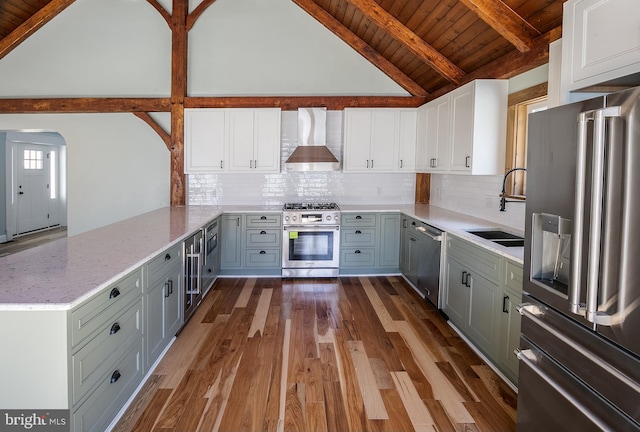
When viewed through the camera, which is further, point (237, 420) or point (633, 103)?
point (237, 420)

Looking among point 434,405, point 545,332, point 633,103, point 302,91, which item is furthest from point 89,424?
point 302,91

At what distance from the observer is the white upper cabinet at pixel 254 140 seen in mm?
5238

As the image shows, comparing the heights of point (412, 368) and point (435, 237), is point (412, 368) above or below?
below

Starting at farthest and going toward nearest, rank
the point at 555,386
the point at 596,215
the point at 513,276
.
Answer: the point at 513,276 → the point at 555,386 → the point at 596,215

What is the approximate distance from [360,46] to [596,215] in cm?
470

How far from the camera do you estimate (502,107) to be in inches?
148

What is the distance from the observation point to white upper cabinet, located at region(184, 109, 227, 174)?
5250mm

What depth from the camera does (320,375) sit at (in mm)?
2768

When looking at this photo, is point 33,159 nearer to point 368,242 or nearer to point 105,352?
point 368,242

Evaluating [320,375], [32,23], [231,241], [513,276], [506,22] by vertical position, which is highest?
[32,23]

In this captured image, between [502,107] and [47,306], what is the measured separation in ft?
12.4

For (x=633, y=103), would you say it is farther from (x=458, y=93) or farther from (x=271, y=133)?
(x=271, y=133)

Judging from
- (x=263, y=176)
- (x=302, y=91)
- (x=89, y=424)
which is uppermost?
(x=302, y=91)

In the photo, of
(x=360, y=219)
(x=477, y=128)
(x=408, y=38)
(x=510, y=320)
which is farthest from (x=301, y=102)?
(x=510, y=320)
